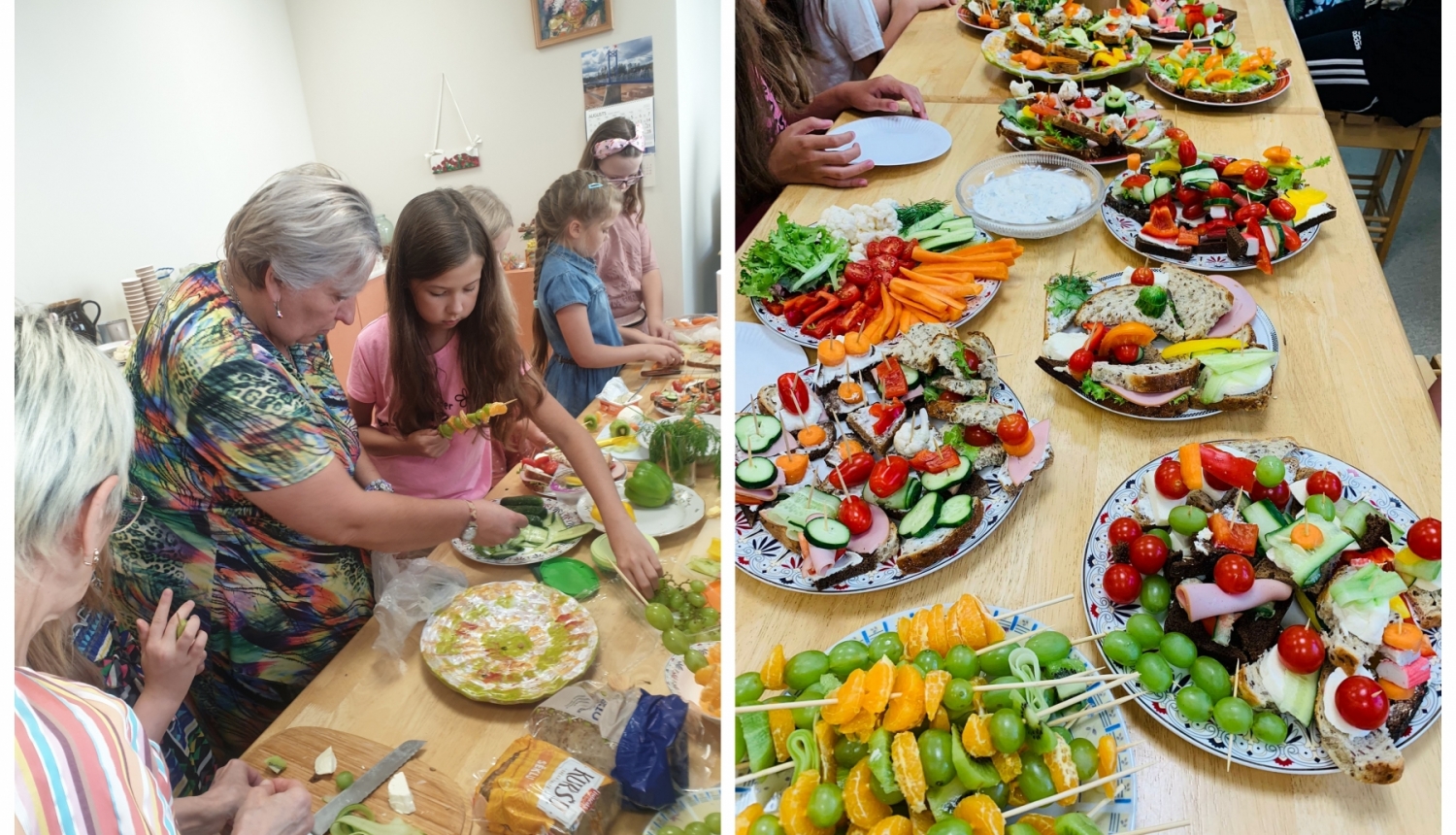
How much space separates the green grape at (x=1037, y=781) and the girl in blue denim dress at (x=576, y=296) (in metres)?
0.66

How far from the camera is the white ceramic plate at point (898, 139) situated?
2486 millimetres

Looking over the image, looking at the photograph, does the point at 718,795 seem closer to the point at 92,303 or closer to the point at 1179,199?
the point at 92,303

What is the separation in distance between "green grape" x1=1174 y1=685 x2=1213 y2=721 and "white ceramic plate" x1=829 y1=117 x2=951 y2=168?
165 cm

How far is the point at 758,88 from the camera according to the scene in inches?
97.1

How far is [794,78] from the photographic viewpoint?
2.78 meters

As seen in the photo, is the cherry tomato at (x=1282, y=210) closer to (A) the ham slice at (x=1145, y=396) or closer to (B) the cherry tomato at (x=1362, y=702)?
(A) the ham slice at (x=1145, y=396)

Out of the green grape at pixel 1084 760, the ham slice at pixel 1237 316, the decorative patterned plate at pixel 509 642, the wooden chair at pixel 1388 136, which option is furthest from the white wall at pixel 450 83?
the wooden chair at pixel 1388 136

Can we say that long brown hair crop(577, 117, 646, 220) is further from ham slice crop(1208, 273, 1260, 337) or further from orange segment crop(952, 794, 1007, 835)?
ham slice crop(1208, 273, 1260, 337)

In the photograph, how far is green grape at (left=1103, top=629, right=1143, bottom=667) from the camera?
1.18 metres

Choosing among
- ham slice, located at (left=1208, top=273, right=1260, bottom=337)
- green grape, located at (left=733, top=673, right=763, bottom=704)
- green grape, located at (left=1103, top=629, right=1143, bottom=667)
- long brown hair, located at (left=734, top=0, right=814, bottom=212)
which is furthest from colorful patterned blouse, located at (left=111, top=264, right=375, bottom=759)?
long brown hair, located at (left=734, top=0, right=814, bottom=212)

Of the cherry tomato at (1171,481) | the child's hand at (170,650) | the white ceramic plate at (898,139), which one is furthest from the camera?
the white ceramic plate at (898,139)

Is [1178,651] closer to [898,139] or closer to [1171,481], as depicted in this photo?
[1171,481]

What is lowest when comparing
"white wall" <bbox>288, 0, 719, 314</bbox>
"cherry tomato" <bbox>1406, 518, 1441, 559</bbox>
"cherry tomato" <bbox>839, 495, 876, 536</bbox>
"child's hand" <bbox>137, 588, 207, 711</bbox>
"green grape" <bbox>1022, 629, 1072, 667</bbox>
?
"green grape" <bbox>1022, 629, 1072, 667</bbox>

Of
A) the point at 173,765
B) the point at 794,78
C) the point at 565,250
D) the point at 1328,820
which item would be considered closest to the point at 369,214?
the point at 565,250
